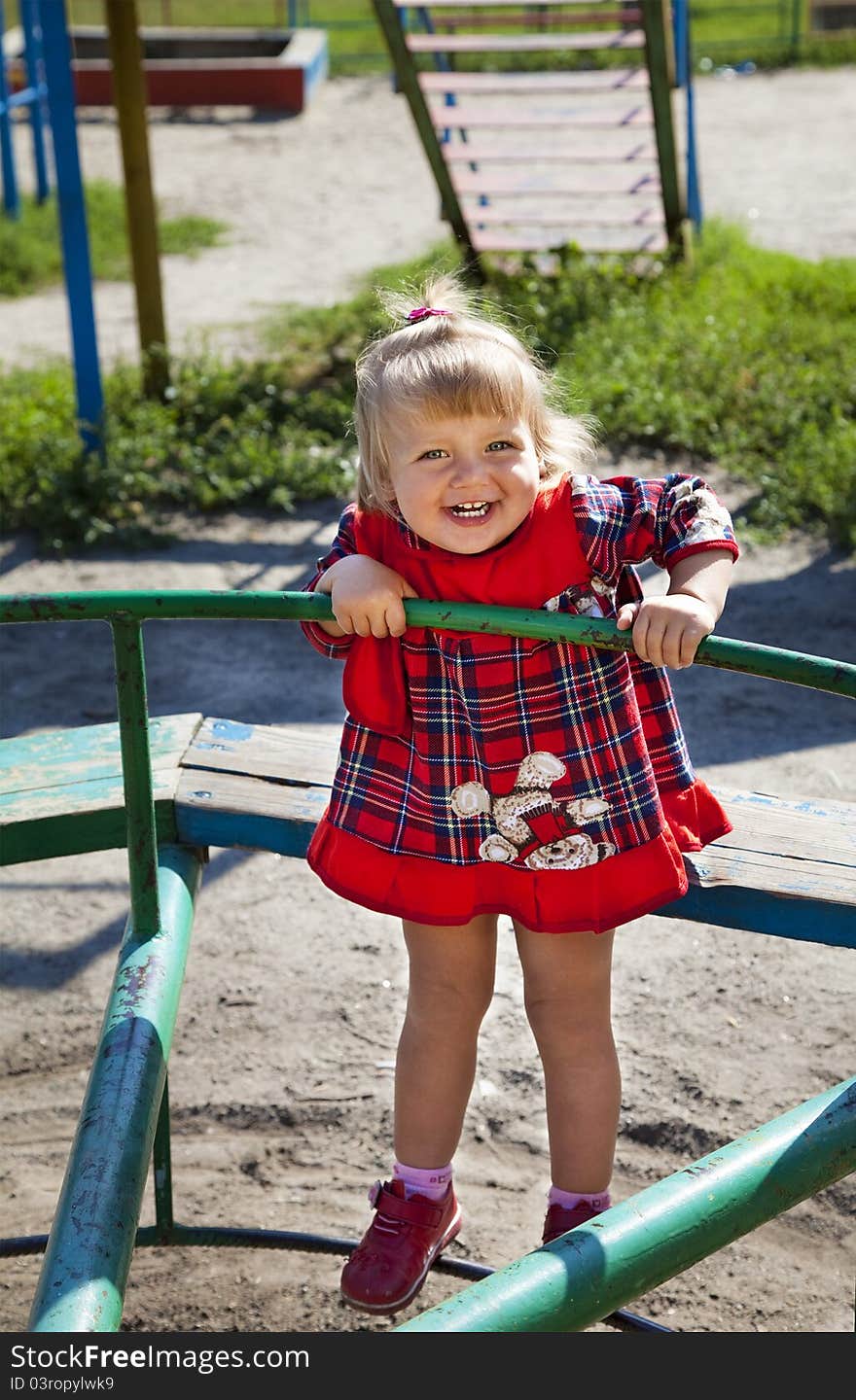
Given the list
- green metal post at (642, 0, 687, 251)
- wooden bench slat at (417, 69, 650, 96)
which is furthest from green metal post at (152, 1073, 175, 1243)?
wooden bench slat at (417, 69, 650, 96)

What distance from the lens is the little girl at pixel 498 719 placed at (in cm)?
174

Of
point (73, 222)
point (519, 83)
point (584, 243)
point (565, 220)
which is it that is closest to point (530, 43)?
point (519, 83)

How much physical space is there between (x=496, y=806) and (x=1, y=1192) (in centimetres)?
127

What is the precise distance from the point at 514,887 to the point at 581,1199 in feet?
1.27

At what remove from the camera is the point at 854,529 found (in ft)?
15.4

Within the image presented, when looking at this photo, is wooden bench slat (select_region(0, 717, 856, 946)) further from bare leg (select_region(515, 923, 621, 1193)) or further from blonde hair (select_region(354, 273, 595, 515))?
blonde hair (select_region(354, 273, 595, 515))

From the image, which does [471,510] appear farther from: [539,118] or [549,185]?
[539,118]

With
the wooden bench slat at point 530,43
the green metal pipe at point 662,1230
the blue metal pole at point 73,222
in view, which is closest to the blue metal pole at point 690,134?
the wooden bench slat at point 530,43

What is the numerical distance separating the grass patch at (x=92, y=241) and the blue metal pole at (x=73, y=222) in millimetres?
2596

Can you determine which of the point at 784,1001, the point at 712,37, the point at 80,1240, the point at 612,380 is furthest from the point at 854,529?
the point at 712,37

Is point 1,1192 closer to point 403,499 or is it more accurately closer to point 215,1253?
point 215,1253

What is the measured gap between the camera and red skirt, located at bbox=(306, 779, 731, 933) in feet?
5.89

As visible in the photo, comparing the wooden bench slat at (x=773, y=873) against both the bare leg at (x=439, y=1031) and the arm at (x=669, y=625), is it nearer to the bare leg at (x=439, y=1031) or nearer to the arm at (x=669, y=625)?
the bare leg at (x=439, y=1031)

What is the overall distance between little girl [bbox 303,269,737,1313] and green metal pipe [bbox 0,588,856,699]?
5 cm
